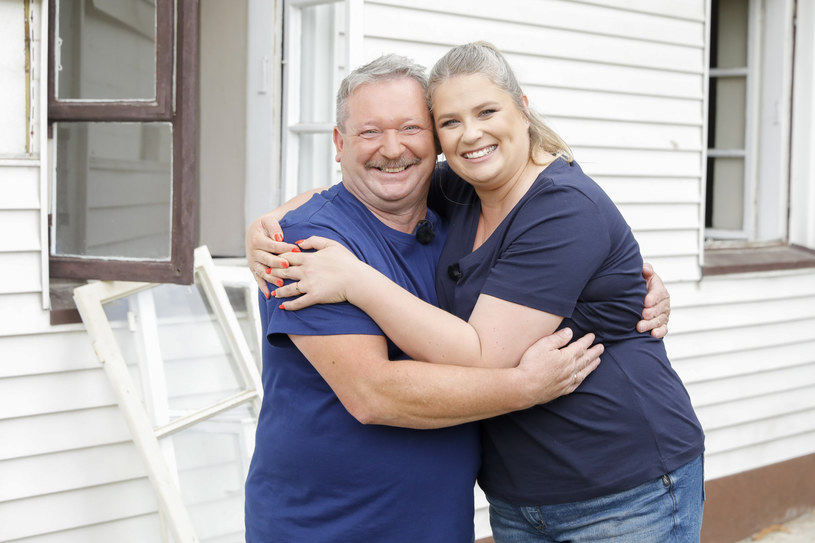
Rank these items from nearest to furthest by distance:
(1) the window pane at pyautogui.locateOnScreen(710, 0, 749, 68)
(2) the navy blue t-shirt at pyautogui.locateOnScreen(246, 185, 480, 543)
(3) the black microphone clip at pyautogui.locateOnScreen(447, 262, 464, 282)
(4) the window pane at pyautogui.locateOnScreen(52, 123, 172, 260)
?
(2) the navy blue t-shirt at pyautogui.locateOnScreen(246, 185, 480, 543) → (3) the black microphone clip at pyautogui.locateOnScreen(447, 262, 464, 282) → (4) the window pane at pyautogui.locateOnScreen(52, 123, 172, 260) → (1) the window pane at pyautogui.locateOnScreen(710, 0, 749, 68)

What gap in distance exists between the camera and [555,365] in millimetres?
1831

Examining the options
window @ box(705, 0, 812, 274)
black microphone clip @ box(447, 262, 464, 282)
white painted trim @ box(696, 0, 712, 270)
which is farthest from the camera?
window @ box(705, 0, 812, 274)

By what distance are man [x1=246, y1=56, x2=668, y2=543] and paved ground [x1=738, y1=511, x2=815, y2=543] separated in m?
3.65

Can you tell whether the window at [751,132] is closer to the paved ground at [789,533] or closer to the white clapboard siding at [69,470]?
the paved ground at [789,533]

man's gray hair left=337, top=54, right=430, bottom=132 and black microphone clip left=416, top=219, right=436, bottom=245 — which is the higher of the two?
man's gray hair left=337, top=54, right=430, bottom=132

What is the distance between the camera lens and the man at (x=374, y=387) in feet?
5.95

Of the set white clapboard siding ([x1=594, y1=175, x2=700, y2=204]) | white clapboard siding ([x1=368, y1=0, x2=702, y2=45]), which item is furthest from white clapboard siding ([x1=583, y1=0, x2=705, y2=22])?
Answer: white clapboard siding ([x1=594, y1=175, x2=700, y2=204])

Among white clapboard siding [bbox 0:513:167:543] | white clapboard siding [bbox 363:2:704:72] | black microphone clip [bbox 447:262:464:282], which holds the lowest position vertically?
white clapboard siding [bbox 0:513:167:543]

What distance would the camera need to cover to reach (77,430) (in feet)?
10.3

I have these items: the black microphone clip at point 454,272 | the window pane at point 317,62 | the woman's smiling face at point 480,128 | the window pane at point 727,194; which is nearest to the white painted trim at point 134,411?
the window pane at point 317,62

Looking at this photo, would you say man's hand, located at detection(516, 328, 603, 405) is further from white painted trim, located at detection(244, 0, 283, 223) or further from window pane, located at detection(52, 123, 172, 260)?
white painted trim, located at detection(244, 0, 283, 223)

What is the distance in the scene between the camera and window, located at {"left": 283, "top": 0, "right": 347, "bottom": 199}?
146 inches

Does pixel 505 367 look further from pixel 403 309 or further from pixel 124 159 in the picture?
pixel 124 159

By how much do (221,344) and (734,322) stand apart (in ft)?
9.47
